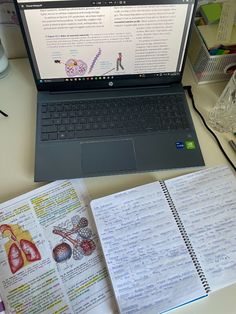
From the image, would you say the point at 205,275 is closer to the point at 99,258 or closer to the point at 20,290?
the point at 99,258

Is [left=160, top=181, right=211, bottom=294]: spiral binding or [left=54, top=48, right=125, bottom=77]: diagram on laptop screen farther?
[left=54, top=48, right=125, bottom=77]: diagram on laptop screen

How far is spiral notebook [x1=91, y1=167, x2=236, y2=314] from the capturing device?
1.83ft

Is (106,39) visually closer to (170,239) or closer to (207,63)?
(207,63)

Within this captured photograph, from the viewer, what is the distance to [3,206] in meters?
0.64

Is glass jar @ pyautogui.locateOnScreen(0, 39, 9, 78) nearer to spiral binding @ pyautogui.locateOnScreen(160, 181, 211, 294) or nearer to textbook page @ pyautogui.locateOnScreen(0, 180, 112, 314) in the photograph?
textbook page @ pyautogui.locateOnScreen(0, 180, 112, 314)

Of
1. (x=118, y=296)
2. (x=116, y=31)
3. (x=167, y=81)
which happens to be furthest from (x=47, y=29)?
(x=118, y=296)

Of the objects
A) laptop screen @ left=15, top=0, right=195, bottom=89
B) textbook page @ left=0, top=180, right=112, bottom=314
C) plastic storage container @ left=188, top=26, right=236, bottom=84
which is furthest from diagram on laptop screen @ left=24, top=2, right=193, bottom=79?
textbook page @ left=0, top=180, right=112, bottom=314

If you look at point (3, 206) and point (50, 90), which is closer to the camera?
point (3, 206)

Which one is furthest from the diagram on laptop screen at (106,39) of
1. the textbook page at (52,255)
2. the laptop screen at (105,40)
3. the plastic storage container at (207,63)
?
the textbook page at (52,255)

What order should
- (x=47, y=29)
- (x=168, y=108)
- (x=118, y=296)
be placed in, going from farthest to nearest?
(x=168, y=108), (x=47, y=29), (x=118, y=296)

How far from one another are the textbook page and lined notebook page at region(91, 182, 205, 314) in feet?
0.10

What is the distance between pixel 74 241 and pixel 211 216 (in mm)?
295

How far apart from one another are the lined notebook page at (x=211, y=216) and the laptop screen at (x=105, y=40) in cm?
28

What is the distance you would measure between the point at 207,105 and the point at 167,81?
5.2 inches
